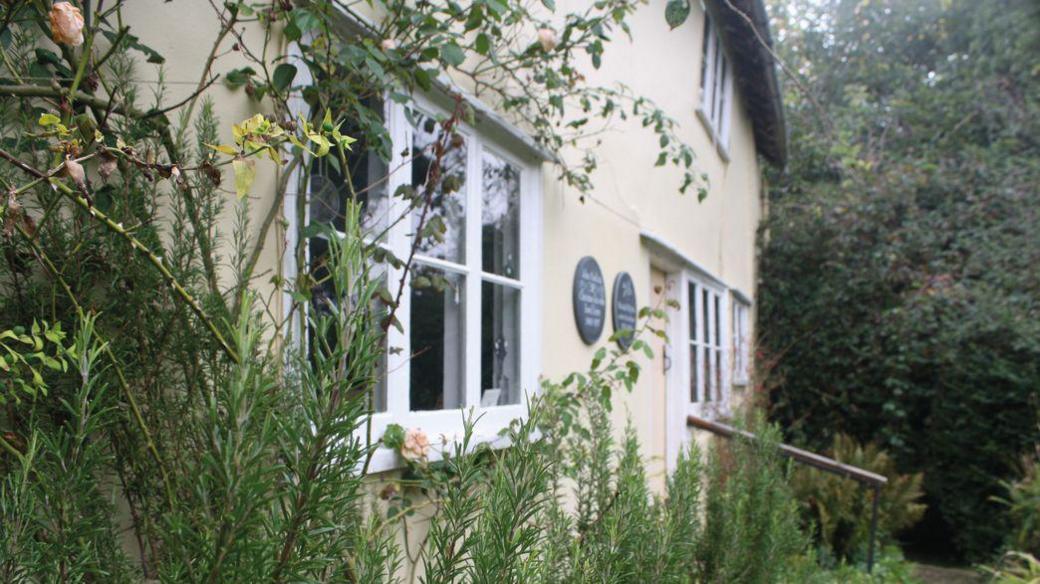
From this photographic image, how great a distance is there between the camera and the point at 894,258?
392 inches

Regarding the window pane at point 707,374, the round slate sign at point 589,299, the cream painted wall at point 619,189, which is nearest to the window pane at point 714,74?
the cream painted wall at point 619,189

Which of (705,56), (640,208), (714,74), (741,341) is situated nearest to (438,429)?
(640,208)

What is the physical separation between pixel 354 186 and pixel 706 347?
5866mm

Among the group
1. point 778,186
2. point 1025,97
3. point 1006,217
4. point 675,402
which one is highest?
point 1025,97

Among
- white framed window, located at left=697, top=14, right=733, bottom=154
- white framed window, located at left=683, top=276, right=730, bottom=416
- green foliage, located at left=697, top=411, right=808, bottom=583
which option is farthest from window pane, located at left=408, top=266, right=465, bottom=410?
white framed window, located at left=697, top=14, right=733, bottom=154

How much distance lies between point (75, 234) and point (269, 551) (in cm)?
101

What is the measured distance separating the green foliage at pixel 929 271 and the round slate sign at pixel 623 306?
5.21m

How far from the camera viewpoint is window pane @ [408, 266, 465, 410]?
302 centimetres

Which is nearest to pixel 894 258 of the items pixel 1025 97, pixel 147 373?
pixel 1025 97

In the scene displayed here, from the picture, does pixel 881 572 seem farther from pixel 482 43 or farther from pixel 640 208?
pixel 482 43

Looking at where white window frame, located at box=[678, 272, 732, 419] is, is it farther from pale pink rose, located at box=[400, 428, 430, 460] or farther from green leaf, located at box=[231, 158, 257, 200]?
green leaf, located at box=[231, 158, 257, 200]

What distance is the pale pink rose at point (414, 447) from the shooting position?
8.61ft

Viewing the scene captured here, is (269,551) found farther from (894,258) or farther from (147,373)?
(894,258)

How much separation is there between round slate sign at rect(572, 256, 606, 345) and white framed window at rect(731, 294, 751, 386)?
461 cm
